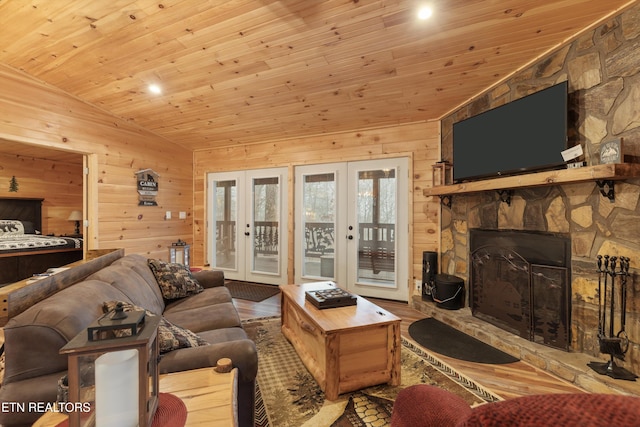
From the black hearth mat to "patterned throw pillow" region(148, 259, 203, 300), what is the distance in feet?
7.41

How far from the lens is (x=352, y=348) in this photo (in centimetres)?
200

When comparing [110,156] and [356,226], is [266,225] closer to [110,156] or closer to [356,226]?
[356,226]

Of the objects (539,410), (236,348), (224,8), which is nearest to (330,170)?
(224,8)

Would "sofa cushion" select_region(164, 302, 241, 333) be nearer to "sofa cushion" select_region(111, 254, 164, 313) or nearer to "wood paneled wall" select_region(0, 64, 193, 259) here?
"sofa cushion" select_region(111, 254, 164, 313)

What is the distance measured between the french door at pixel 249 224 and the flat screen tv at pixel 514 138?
112 inches

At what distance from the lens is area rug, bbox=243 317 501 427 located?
1.78 meters

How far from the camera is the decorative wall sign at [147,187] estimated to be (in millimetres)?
4738

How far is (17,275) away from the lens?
15.1ft

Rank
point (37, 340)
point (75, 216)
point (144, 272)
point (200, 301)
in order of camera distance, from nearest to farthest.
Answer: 1. point (37, 340)
2. point (144, 272)
3. point (200, 301)
4. point (75, 216)

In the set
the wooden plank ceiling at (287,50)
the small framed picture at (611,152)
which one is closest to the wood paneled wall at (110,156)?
the wooden plank ceiling at (287,50)

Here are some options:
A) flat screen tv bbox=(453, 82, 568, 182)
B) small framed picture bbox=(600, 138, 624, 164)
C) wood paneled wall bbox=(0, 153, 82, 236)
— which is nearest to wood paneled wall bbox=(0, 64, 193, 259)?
wood paneled wall bbox=(0, 153, 82, 236)

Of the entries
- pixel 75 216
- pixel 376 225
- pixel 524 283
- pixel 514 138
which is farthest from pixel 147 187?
pixel 524 283

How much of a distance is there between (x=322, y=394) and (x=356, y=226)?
2726 millimetres

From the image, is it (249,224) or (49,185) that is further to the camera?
(49,185)
